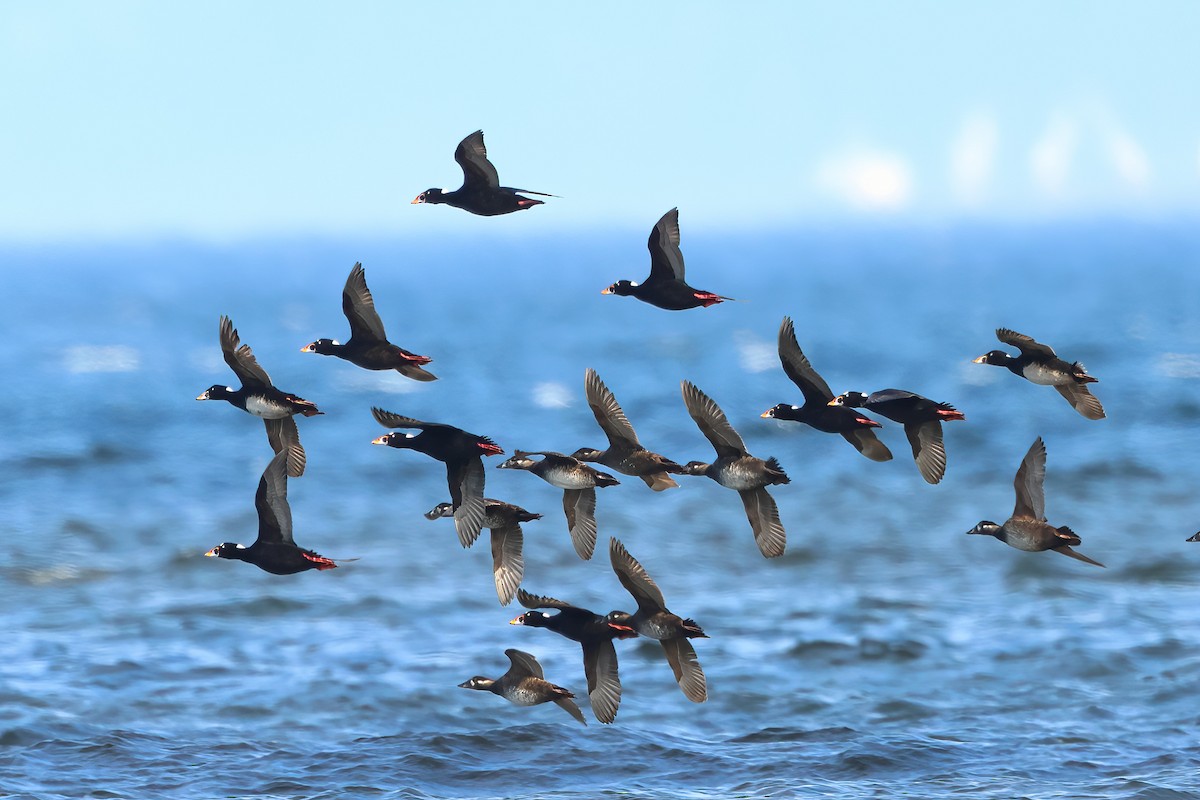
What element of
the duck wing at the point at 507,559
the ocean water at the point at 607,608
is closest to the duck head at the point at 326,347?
the duck wing at the point at 507,559

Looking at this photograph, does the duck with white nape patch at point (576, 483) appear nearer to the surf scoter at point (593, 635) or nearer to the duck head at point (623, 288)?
the surf scoter at point (593, 635)

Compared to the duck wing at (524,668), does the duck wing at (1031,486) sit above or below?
above

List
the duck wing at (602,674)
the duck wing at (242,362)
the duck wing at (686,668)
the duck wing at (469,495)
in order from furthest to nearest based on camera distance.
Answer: the duck wing at (602,674)
the duck wing at (686,668)
the duck wing at (469,495)
the duck wing at (242,362)

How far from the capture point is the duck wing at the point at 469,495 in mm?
17844

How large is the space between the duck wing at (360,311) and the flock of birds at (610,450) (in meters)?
0.02

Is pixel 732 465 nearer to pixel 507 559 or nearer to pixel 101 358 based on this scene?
pixel 507 559

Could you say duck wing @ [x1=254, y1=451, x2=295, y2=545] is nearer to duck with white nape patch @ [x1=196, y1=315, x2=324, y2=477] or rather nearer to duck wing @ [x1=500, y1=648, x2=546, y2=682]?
duck with white nape patch @ [x1=196, y1=315, x2=324, y2=477]

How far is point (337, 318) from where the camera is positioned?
141 m

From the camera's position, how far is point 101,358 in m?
111

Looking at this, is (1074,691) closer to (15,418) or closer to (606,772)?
(606,772)

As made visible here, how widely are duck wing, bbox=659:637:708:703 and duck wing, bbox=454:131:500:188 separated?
505cm

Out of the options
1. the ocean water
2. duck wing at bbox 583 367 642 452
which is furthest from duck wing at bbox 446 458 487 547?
the ocean water

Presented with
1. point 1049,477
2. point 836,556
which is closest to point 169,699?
point 836,556

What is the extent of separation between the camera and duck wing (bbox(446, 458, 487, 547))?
703 inches
